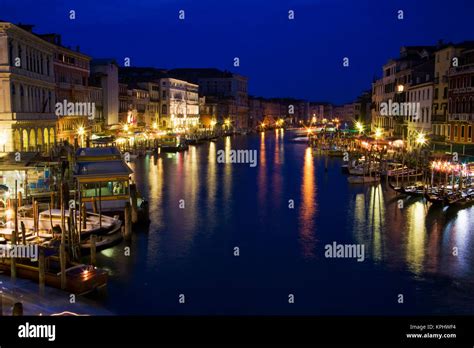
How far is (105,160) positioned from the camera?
72.6 feet

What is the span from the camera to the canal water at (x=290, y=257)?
13188 mm

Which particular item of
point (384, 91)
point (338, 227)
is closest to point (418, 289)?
point (338, 227)

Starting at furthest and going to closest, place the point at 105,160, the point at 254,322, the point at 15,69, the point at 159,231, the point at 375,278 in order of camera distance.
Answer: the point at 15,69 < the point at 105,160 < the point at 159,231 < the point at 375,278 < the point at 254,322

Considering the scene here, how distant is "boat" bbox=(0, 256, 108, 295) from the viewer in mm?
12680

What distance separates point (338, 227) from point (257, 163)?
79.8 ft

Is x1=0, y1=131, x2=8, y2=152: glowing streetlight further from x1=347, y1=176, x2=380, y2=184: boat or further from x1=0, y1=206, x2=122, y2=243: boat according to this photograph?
x1=347, y1=176, x2=380, y2=184: boat

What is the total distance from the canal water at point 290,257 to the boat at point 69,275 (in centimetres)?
55

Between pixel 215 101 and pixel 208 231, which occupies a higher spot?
pixel 215 101

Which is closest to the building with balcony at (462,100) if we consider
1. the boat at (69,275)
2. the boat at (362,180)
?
the boat at (362,180)

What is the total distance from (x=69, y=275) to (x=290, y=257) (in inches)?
261

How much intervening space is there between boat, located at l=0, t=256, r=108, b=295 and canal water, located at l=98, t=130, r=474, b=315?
0.55 m

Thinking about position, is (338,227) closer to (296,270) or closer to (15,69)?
(296,270)

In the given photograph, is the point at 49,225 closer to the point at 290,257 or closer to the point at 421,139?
the point at 290,257

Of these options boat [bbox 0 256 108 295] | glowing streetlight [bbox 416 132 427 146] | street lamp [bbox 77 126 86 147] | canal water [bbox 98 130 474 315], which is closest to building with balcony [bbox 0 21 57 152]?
canal water [bbox 98 130 474 315]
